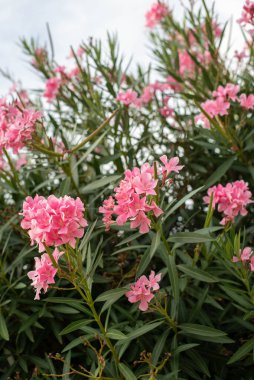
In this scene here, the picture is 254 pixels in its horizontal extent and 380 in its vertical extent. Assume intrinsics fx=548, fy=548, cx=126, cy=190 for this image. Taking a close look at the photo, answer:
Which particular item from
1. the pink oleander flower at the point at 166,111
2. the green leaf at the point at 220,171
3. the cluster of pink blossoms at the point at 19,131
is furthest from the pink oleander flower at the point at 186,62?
the cluster of pink blossoms at the point at 19,131

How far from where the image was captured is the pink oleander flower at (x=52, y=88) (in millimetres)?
2723

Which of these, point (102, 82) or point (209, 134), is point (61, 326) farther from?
point (102, 82)

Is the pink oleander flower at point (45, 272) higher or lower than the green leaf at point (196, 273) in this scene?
higher

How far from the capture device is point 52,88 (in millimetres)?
2730

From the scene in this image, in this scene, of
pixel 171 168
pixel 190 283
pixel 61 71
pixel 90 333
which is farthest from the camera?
pixel 61 71

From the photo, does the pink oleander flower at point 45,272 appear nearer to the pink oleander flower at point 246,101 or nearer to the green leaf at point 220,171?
the green leaf at point 220,171

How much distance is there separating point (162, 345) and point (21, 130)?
820 mm

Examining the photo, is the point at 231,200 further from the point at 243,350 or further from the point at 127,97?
the point at 127,97

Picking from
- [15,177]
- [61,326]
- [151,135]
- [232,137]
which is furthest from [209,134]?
[61,326]

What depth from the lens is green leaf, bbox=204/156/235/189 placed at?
6.85 feet

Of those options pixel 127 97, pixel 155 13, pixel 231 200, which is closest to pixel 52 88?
pixel 127 97

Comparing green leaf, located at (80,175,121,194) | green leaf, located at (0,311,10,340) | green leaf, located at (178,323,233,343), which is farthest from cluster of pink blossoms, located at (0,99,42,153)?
green leaf, located at (178,323,233,343)

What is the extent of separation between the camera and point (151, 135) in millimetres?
2484

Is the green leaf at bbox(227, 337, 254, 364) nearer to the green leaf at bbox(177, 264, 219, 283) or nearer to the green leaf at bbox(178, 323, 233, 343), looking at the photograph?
the green leaf at bbox(178, 323, 233, 343)
